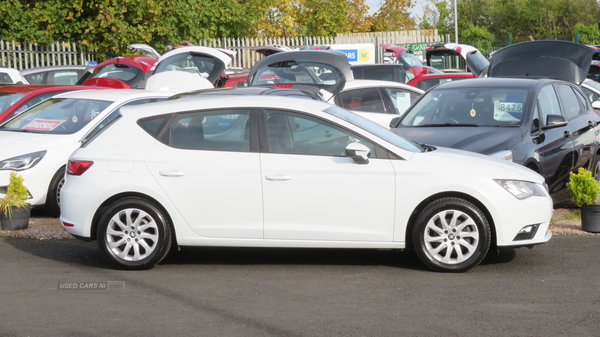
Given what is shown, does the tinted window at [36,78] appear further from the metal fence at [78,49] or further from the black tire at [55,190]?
the black tire at [55,190]

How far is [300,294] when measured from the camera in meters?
6.28

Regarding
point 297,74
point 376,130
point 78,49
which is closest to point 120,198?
point 376,130

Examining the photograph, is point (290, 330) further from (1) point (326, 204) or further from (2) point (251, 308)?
(1) point (326, 204)

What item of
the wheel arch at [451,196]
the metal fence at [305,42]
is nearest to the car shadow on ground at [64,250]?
the wheel arch at [451,196]

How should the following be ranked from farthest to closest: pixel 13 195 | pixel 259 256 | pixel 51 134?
1. pixel 51 134
2. pixel 13 195
3. pixel 259 256

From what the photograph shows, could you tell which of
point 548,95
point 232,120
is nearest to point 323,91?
point 548,95

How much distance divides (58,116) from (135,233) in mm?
3885

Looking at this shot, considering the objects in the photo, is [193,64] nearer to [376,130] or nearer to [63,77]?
[63,77]

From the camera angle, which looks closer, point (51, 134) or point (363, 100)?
point (51, 134)

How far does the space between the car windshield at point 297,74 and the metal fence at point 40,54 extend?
46.8 ft

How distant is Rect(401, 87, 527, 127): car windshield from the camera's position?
31.5 feet

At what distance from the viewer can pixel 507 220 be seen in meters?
6.84

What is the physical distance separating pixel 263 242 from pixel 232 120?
43.0 inches

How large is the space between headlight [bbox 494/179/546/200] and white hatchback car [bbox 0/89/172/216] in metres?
5.34
